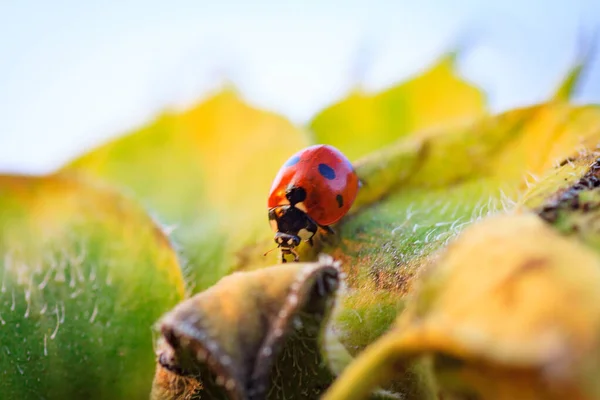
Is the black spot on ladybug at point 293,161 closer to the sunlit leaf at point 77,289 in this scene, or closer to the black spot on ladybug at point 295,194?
the black spot on ladybug at point 295,194

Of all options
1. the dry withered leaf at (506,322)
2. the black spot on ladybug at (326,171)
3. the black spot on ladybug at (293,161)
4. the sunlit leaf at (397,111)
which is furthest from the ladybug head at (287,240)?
the dry withered leaf at (506,322)

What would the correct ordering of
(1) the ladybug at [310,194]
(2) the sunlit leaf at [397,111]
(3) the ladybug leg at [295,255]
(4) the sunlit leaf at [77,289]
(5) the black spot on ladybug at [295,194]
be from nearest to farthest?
(4) the sunlit leaf at [77,289] → (3) the ladybug leg at [295,255] → (1) the ladybug at [310,194] → (5) the black spot on ladybug at [295,194] → (2) the sunlit leaf at [397,111]

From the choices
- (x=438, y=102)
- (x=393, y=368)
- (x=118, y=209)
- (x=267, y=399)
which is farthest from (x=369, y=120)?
(x=393, y=368)

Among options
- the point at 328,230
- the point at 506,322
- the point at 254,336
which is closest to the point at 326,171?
the point at 328,230

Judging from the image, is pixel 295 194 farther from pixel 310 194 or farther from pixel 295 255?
pixel 295 255

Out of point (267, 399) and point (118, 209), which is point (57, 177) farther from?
point (267, 399)

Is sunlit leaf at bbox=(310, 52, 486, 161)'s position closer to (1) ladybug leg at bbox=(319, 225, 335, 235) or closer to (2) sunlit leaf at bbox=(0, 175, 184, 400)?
(1) ladybug leg at bbox=(319, 225, 335, 235)
